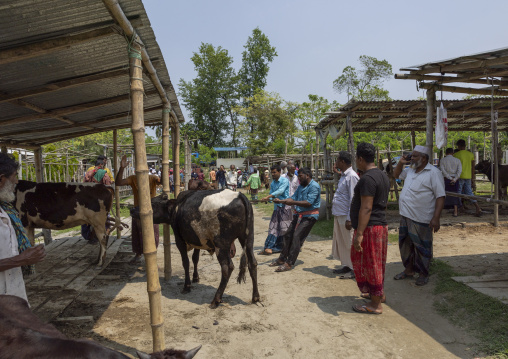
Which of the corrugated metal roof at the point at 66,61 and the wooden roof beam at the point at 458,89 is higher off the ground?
the wooden roof beam at the point at 458,89

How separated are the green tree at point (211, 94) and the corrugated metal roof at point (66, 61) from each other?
35996 mm

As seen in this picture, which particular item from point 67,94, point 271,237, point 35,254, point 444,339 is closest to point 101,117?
point 67,94

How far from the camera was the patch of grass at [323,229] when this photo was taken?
29.0 feet

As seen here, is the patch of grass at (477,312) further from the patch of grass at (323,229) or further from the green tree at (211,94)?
the green tree at (211,94)

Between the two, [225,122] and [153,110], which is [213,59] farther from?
[153,110]

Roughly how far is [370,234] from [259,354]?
6.15ft

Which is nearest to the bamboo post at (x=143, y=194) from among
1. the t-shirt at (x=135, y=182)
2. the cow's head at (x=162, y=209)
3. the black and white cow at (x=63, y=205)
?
the cow's head at (x=162, y=209)

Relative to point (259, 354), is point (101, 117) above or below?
above

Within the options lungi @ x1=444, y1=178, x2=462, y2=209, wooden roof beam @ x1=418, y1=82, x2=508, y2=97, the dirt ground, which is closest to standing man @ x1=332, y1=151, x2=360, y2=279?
the dirt ground

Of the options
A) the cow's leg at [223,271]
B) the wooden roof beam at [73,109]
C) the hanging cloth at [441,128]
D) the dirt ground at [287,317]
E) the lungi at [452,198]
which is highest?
the wooden roof beam at [73,109]

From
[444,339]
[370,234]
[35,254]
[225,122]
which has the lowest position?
[444,339]

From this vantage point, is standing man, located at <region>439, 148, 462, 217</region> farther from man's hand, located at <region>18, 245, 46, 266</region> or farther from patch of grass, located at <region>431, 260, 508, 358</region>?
man's hand, located at <region>18, 245, 46, 266</region>

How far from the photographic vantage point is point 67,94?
483cm

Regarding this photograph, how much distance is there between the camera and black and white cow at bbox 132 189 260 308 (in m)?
4.75
